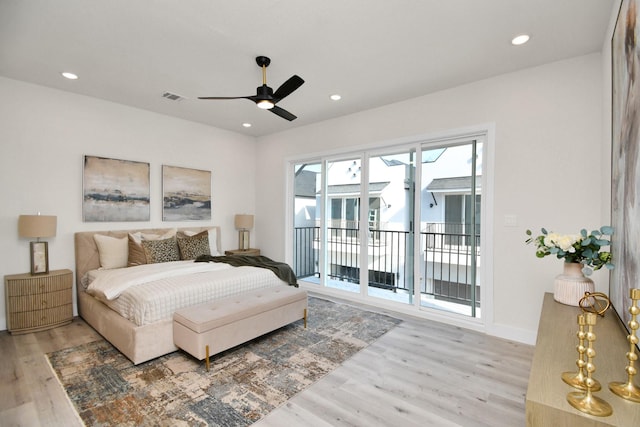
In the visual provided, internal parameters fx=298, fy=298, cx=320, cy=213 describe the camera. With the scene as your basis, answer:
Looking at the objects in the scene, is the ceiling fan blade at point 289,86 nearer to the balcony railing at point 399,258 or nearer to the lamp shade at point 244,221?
the balcony railing at point 399,258

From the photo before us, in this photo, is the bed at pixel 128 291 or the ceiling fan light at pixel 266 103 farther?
the ceiling fan light at pixel 266 103

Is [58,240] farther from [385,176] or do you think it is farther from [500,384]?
[500,384]

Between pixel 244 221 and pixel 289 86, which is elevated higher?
pixel 289 86

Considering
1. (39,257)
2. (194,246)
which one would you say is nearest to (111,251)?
(39,257)

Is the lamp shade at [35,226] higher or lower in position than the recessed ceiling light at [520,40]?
lower

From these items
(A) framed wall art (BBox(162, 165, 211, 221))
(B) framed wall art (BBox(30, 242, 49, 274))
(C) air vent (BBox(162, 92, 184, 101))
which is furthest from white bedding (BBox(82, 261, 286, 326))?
(C) air vent (BBox(162, 92, 184, 101))

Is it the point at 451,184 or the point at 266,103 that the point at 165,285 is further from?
the point at 451,184

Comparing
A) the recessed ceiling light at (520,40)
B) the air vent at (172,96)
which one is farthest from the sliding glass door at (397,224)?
the air vent at (172,96)

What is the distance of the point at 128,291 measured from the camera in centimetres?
281

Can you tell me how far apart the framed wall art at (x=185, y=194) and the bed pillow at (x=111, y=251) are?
81cm

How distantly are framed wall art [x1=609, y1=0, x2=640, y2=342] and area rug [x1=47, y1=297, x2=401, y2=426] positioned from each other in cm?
205

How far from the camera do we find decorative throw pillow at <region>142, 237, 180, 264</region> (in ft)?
12.6

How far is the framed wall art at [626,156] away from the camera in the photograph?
133 centimetres

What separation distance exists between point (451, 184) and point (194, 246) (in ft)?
11.8
